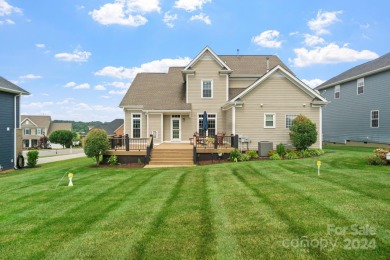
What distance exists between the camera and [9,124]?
68.1 feet

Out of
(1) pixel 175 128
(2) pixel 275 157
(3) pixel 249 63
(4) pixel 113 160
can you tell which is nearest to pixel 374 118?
(3) pixel 249 63

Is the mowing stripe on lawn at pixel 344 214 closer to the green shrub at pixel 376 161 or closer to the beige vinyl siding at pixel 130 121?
the green shrub at pixel 376 161

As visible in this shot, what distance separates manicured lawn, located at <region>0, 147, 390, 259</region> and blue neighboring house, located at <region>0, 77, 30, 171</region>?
1291 cm

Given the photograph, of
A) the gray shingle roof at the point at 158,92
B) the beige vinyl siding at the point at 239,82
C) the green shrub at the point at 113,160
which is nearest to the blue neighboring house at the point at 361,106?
the beige vinyl siding at the point at 239,82

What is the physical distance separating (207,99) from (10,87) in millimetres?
16420

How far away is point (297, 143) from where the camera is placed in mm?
17266

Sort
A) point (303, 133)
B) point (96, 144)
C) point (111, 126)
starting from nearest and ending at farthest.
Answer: point (96, 144) < point (303, 133) < point (111, 126)

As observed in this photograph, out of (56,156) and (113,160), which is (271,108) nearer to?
(113,160)

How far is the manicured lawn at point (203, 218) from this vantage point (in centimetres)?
433

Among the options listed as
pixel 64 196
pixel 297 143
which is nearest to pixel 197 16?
pixel 297 143

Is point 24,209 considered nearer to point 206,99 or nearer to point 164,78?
point 206,99

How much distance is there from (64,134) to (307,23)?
65.1 m

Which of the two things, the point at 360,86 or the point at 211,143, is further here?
the point at 360,86

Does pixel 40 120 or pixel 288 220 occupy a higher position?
pixel 40 120
